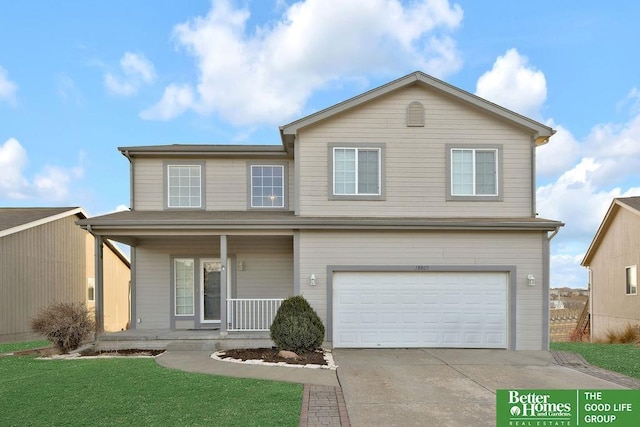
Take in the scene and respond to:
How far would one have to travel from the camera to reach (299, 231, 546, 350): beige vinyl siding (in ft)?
38.1

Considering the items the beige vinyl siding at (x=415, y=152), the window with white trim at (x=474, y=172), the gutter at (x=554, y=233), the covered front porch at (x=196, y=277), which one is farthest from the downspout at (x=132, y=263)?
the gutter at (x=554, y=233)

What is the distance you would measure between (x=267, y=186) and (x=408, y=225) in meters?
4.67

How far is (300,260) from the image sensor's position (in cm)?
1159

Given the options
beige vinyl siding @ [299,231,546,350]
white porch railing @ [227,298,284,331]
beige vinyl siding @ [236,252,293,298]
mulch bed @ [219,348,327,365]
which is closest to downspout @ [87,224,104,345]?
white porch railing @ [227,298,284,331]

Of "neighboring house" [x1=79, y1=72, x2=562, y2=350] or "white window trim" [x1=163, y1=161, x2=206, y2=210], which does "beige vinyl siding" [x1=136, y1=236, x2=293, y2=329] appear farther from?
"white window trim" [x1=163, y1=161, x2=206, y2=210]

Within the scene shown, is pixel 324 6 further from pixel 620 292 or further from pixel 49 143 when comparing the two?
pixel 620 292

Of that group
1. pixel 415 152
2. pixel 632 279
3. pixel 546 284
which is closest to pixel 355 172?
pixel 415 152

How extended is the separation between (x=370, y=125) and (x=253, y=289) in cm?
587

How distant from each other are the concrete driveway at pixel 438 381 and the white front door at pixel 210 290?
4.35 meters

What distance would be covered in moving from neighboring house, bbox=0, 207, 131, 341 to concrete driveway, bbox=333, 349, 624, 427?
998 centimetres

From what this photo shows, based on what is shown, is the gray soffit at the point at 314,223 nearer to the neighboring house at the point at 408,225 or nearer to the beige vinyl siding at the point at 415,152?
the neighboring house at the point at 408,225

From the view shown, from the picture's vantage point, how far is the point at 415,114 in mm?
12219

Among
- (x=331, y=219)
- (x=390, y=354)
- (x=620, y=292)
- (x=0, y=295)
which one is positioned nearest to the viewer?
(x=390, y=354)

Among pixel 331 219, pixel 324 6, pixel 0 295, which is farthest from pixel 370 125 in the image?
pixel 0 295
